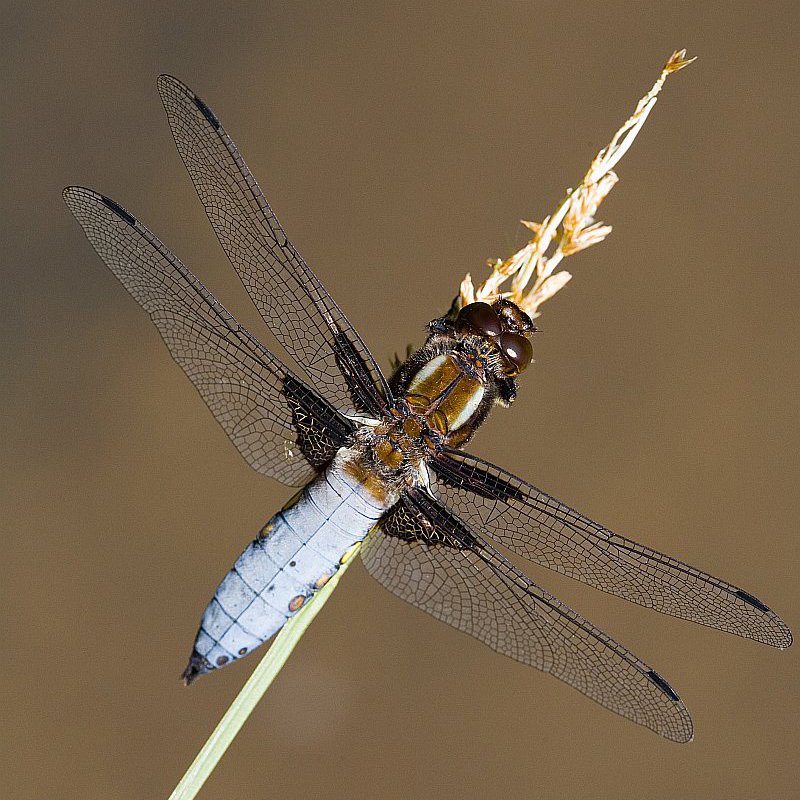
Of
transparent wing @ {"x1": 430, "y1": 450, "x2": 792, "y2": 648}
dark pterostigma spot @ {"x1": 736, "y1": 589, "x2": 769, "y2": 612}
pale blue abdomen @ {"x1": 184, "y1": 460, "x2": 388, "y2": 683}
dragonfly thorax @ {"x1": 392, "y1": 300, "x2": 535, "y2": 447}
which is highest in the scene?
dragonfly thorax @ {"x1": 392, "y1": 300, "x2": 535, "y2": 447}

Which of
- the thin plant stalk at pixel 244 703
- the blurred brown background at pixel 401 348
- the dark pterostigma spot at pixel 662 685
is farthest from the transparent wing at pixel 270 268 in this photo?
the blurred brown background at pixel 401 348

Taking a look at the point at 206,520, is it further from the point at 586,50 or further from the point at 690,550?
the point at 586,50

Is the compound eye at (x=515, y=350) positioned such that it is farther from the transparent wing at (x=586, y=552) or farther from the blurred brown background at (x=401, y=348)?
the blurred brown background at (x=401, y=348)

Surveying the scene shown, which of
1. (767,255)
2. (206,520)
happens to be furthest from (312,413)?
(767,255)

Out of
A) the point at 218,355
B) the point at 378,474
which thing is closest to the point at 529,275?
the point at 378,474

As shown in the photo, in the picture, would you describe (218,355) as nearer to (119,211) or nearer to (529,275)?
(119,211)

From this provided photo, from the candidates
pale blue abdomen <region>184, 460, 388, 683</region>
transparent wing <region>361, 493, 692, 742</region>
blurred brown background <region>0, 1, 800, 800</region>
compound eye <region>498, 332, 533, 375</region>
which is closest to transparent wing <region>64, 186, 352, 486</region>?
pale blue abdomen <region>184, 460, 388, 683</region>

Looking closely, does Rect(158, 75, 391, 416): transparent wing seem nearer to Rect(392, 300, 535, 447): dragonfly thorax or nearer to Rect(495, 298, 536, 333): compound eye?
Rect(392, 300, 535, 447): dragonfly thorax
